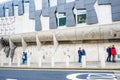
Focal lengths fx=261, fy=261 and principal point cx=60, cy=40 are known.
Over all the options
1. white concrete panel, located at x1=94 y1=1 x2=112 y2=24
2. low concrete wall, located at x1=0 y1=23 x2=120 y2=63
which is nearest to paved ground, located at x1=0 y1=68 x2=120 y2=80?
low concrete wall, located at x1=0 y1=23 x2=120 y2=63

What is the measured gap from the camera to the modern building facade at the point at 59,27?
2625cm

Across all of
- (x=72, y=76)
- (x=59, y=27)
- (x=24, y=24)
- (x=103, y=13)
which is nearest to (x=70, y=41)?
(x=59, y=27)

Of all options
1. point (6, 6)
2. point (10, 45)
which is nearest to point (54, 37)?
point (10, 45)

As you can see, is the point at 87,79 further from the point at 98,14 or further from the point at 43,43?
the point at 43,43

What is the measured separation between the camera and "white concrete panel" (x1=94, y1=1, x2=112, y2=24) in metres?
26.4

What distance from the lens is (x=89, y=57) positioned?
2750 cm

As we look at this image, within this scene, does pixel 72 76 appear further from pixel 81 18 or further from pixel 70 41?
pixel 70 41

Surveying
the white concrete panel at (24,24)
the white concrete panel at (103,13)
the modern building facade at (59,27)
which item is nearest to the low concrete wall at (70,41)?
the modern building facade at (59,27)

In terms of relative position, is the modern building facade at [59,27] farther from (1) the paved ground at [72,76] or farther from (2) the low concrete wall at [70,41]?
(1) the paved ground at [72,76]

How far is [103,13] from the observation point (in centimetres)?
2700

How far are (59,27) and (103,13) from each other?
675 centimetres

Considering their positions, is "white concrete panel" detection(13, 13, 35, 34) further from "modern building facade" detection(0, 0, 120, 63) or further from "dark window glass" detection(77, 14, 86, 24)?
"dark window glass" detection(77, 14, 86, 24)

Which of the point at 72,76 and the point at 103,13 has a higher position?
the point at 103,13

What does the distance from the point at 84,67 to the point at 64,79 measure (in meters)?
6.90
